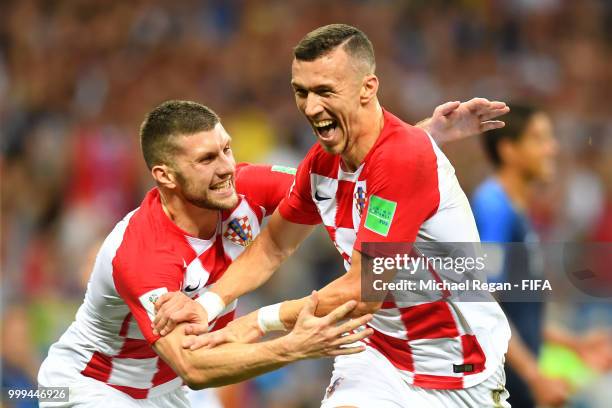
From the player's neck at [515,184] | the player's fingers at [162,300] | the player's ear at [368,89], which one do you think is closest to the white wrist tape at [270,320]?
the player's fingers at [162,300]

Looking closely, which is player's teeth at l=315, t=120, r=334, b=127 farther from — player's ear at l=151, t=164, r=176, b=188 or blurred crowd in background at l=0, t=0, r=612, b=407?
blurred crowd in background at l=0, t=0, r=612, b=407

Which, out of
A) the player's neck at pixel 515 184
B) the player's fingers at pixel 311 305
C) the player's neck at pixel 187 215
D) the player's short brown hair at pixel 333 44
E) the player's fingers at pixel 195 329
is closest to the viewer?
the player's fingers at pixel 311 305

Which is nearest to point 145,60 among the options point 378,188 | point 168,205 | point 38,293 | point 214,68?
point 214,68

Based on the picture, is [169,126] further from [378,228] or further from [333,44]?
[378,228]

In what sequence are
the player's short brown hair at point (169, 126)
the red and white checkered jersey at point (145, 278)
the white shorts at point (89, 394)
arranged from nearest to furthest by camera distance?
the red and white checkered jersey at point (145, 278)
the player's short brown hair at point (169, 126)
the white shorts at point (89, 394)

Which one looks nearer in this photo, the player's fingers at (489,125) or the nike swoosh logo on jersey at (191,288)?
the nike swoosh logo on jersey at (191,288)

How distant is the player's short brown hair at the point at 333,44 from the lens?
4410 mm

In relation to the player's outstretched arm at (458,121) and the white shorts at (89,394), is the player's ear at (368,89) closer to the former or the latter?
the player's outstretched arm at (458,121)

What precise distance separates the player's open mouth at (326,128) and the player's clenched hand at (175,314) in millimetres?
945

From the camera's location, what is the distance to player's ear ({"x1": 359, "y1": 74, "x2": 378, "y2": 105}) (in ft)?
14.6

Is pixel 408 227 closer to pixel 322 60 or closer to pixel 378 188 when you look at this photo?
pixel 378 188

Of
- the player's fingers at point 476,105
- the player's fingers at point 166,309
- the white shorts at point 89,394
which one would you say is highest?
the player's fingers at point 476,105

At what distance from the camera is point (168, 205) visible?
16.1 feet

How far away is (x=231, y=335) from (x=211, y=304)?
28 cm
